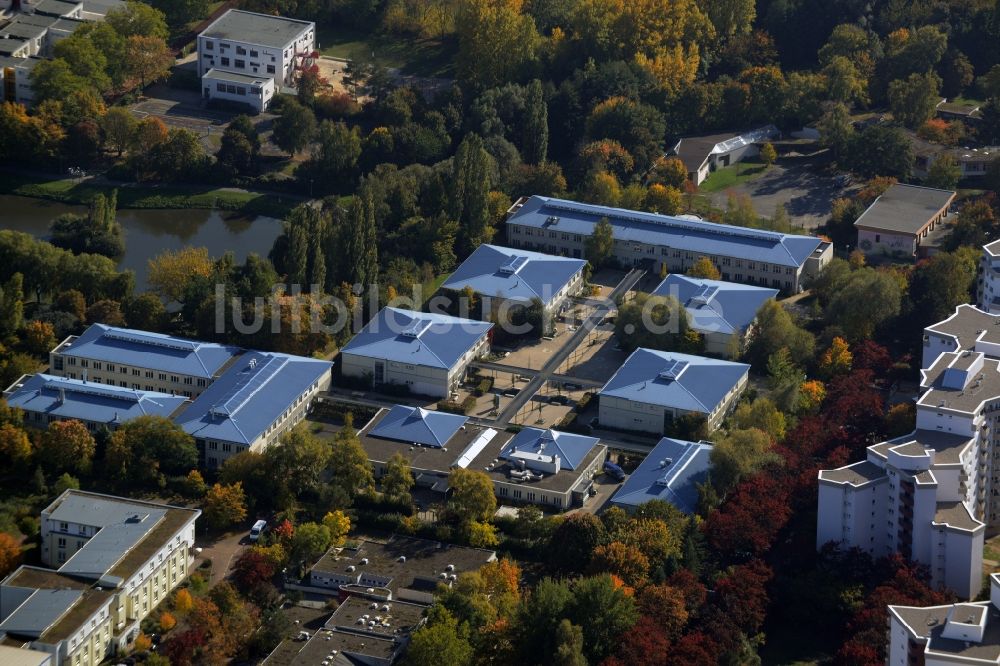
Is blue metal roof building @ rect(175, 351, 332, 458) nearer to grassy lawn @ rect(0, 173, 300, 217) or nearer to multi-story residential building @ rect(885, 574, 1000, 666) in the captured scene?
grassy lawn @ rect(0, 173, 300, 217)

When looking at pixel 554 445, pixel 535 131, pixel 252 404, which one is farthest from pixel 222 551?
pixel 535 131

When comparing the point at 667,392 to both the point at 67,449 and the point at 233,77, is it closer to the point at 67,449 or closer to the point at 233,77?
the point at 67,449

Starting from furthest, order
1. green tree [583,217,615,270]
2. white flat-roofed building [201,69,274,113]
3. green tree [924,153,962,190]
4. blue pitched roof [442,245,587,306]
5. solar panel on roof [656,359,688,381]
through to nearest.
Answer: white flat-roofed building [201,69,274,113]
green tree [924,153,962,190]
green tree [583,217,615,270]
blue pitched roof [442,245,587,306]
solar panel on roof [656,359,688,381]

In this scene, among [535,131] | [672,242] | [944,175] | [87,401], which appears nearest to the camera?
[87,401]

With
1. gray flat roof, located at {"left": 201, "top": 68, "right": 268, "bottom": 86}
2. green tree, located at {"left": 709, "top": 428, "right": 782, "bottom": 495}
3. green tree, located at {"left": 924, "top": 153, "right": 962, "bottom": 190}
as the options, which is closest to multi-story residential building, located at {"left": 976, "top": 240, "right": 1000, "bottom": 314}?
green tree, located at {"left": 924, "top": 153, "right": 962, "bottom": 190}

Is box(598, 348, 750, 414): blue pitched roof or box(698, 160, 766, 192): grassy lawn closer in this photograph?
box(598, 348, 750, 414): blue pitched roof

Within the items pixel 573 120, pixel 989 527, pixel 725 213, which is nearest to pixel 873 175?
pixel 725 213

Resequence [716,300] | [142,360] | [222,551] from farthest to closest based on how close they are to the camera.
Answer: [716,300] < [142,360] < [222,551]
